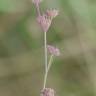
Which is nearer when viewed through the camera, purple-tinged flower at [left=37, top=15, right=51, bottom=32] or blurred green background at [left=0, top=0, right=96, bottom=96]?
purple-tinged flower at [left=37, top=15, right=51, bottom=32]

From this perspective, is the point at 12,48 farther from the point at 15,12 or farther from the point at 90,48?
the point at 90,48

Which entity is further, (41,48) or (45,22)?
(41,48)

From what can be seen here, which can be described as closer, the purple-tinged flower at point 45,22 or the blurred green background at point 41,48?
the purple-tinged flower at point 45,22

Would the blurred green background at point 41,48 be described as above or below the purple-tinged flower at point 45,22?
above

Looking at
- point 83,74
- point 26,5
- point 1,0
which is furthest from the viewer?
point 83,74

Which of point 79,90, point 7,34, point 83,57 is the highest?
point 7,34

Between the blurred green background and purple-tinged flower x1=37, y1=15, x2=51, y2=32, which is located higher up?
the blurred green background

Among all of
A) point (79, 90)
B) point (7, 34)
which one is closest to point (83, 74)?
point (79, 90)

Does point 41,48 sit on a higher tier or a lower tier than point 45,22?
higher
